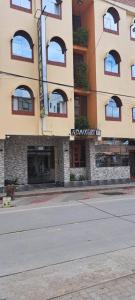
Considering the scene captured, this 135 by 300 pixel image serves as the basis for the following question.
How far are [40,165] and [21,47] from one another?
8.08 m

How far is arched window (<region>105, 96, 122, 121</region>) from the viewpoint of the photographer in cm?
2664

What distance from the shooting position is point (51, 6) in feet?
79.1

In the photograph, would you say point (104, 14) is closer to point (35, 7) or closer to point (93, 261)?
point (35, 7)

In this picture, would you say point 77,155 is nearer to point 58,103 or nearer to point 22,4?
point 58,103

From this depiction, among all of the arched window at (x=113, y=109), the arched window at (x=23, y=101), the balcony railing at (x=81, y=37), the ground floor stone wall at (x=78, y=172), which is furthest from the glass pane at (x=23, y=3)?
the ground floor stone wall at (x=78, y=172)

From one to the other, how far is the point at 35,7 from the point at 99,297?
69.0ft

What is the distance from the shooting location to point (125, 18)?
27.9 meters

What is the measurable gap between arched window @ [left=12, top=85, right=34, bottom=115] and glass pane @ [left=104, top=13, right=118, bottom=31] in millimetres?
8440

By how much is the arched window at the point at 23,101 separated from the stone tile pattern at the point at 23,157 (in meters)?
2.46

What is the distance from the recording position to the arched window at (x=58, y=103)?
78.0ft

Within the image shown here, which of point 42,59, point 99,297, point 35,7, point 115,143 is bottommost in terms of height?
point 99,297

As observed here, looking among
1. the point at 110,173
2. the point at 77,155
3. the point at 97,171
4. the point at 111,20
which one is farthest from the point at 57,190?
the point at 111,20

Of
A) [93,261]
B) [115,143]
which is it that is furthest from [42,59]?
[93,261]

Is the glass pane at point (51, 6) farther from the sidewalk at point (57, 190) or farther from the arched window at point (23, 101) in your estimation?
the sidewalk at point (57, 190)
